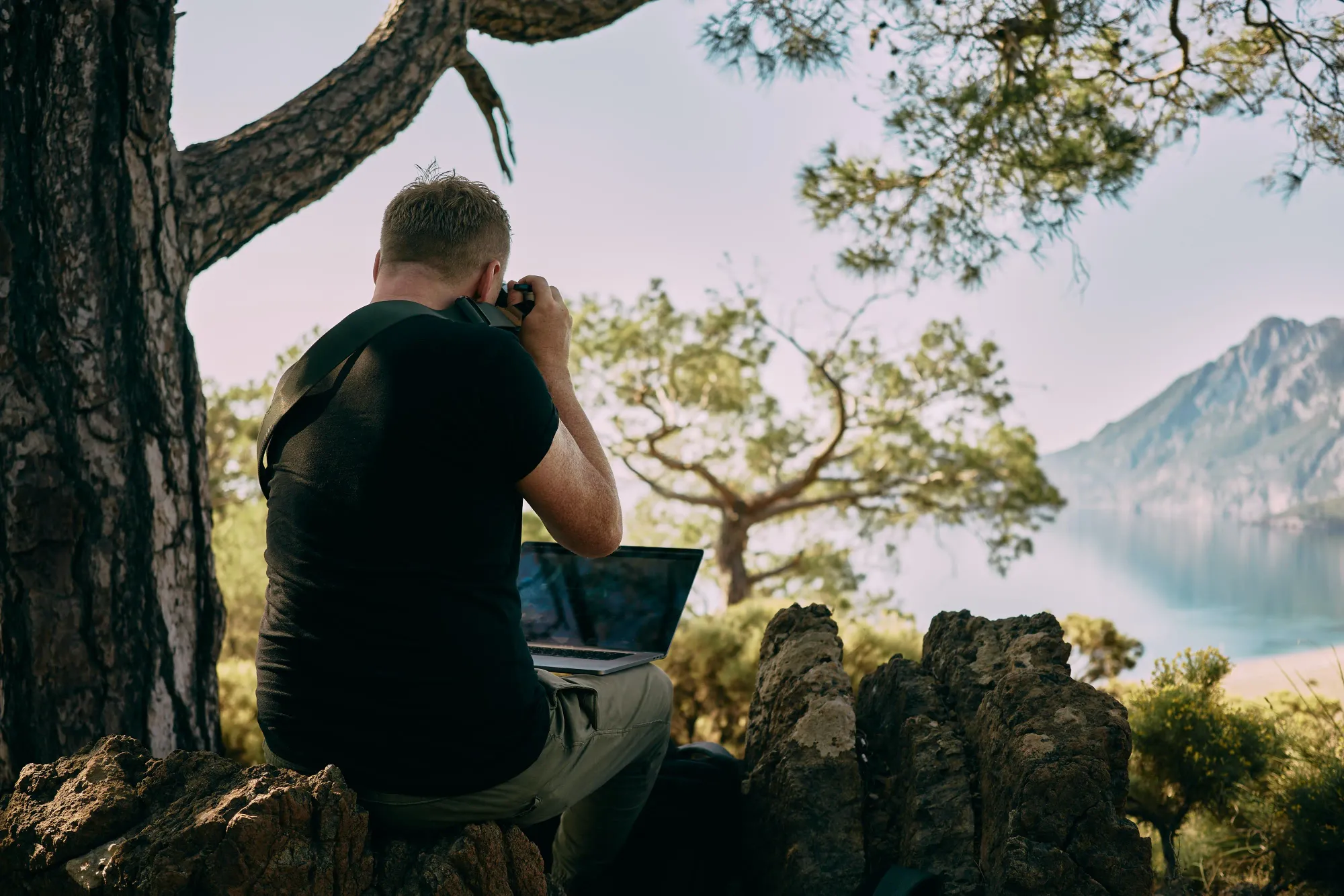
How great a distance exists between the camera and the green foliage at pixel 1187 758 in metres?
2.38

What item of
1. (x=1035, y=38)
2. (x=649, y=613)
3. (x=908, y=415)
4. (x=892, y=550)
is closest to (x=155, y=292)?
(x=649, y=613)

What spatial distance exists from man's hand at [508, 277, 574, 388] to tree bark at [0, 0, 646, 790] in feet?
4.16

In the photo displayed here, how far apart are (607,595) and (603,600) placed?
0.5 inches

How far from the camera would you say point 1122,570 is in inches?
1330

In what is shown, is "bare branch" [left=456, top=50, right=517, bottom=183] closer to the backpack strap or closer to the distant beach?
the backpack strap

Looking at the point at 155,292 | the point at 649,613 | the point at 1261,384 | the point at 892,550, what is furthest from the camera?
the point at 1261,384

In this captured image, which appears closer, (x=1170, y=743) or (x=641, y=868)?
(x=641, y=868)

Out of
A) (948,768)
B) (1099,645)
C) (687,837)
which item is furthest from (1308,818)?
(1099,645)

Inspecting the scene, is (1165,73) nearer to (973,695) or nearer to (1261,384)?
(973,695)

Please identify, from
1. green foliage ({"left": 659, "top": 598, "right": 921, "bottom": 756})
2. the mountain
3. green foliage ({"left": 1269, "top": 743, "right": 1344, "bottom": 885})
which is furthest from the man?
the mountain

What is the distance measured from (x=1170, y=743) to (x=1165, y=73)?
2.77 metres

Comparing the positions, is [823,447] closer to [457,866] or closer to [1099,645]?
[1099,645]

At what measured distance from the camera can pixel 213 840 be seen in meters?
1.06

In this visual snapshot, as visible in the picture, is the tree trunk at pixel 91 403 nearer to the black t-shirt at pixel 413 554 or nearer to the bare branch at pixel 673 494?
the black t-shirt at pixel 413 554
